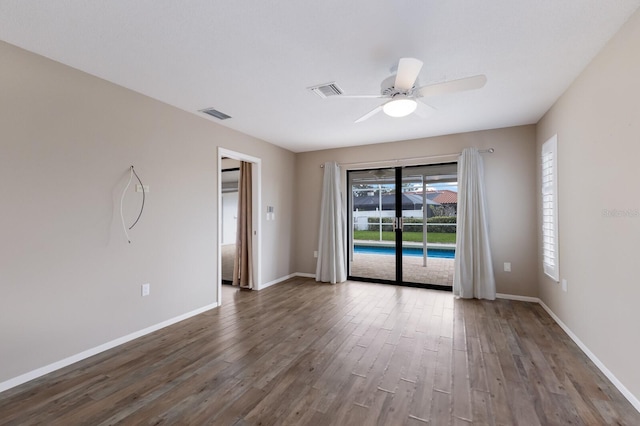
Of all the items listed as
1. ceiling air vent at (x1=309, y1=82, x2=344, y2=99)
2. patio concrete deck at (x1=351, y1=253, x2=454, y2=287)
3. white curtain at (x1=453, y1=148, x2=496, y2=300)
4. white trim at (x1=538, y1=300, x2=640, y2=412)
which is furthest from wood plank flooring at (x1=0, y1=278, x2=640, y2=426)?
ceiling air vent at (x1=309, y1=82, x2=344, y2=99)

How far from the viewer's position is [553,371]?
2.31 meters

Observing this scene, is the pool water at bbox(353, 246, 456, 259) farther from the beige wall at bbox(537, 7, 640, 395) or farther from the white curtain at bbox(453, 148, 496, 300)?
the beige wall at bbox(537, 7, 640, 395)

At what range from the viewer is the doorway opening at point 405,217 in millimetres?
5043

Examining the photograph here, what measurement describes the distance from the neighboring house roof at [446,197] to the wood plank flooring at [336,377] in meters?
2.10

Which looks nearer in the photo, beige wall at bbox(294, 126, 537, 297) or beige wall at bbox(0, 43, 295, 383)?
beige wall at bbox(0, 43, 295, 383)

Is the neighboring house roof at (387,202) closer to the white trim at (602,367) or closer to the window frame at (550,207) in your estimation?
the window frame at (550,207)

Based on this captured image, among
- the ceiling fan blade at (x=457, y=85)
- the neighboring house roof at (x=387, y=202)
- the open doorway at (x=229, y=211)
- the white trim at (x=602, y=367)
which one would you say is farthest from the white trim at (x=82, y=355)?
the white trim at (x=602, y=367)

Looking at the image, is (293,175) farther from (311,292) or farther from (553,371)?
(553,371)

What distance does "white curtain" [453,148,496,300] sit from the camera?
4.21 meters

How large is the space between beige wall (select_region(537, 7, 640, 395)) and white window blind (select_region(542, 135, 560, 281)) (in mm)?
156

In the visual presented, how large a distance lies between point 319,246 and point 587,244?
3737 mm

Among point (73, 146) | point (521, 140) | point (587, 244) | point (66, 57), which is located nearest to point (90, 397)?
point (73, 146)

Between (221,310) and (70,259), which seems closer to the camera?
(70,259)

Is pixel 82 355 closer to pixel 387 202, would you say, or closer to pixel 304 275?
pixel 304 275
